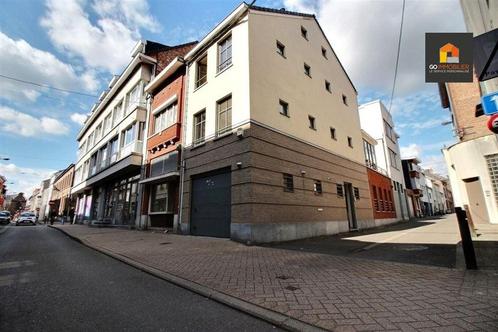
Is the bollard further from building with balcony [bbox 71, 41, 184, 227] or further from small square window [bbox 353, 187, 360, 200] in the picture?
building with balcony [bbox 71, 41, 184, 227]

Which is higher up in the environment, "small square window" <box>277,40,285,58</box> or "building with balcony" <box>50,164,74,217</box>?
"small square window" <box>277,40,285,58</box>

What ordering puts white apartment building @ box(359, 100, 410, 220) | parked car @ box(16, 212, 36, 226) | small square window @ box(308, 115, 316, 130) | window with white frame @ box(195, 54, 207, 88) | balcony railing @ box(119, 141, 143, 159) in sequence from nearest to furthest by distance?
window with white frame @ box(195, 54, 207, 88)
small square window @ box(308, 115, 316, 130)
balcony railing @ box(119, 141, 143, 159)
white apartment building @ box(359, 100, 410, 220)
parked car @ box(16, 212, 36, 226)

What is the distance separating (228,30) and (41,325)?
13.5 meters

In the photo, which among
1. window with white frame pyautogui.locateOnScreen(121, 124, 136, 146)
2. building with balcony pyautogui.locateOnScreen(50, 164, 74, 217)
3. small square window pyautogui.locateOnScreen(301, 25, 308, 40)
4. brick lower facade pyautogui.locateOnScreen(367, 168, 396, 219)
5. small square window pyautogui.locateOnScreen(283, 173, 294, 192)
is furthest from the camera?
building with balcony pyautogui.locateOnScreen(50, 164, 74, 217)

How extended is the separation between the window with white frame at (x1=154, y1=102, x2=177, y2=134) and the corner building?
1843 mm

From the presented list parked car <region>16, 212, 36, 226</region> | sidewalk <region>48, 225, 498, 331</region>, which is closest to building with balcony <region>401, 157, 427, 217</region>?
sidewalk <region>48, 225, 498, 331</region>

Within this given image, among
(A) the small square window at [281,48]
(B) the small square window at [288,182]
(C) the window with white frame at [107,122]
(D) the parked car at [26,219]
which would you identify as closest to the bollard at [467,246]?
(B) the small square window at [288,182]

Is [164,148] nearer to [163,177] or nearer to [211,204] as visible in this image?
[163,177]

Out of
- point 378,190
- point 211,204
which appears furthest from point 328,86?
point 211,204

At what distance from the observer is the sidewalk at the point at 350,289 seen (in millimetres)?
3035

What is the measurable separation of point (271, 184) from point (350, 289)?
6.69m

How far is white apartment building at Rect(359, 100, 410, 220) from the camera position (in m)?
28.5

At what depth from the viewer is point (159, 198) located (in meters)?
16.1

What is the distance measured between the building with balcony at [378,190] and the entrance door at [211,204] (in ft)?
47.6
